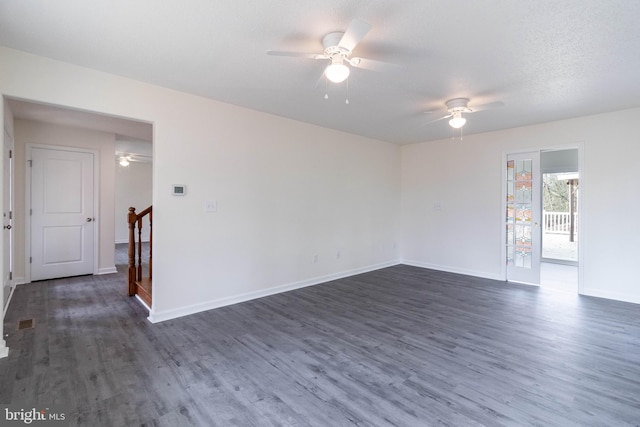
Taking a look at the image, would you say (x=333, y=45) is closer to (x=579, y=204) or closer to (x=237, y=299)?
(x=237, y=299)

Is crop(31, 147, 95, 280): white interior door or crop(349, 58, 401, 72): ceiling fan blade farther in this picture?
crop(31, 147, 95, 280): white interior door

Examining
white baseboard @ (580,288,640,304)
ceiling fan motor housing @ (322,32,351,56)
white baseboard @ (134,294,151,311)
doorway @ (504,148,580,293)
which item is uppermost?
ceiling fan motor housing @ (322,32,351,56)

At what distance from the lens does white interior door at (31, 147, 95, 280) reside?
15.7 ft

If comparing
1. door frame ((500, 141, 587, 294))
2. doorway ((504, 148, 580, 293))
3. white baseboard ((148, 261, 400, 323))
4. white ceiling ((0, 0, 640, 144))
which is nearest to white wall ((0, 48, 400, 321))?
white baseboard ((148, 261, 400, 323))

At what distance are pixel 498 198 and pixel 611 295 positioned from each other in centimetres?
195

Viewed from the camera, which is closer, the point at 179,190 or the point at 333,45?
the point at 333,45

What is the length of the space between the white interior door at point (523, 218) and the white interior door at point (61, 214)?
23.5 ft

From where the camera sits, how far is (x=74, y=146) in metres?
5.12

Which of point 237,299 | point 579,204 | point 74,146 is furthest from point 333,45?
point 74,146

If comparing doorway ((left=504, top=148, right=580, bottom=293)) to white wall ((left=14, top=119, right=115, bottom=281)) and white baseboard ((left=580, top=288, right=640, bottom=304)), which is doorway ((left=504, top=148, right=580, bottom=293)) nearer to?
white baseboard ((left=580, top=288, right=640, bottom=304))

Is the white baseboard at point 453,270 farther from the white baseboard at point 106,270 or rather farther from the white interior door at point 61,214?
the white interior door at point 61,214

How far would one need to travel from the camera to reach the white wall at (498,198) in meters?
4.06

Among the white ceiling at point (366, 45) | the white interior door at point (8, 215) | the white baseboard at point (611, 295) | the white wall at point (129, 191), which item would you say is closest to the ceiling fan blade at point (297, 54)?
the white ceiling at point (366, 45)

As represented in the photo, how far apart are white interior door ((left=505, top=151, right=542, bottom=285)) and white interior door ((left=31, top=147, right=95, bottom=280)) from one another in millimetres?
7156
